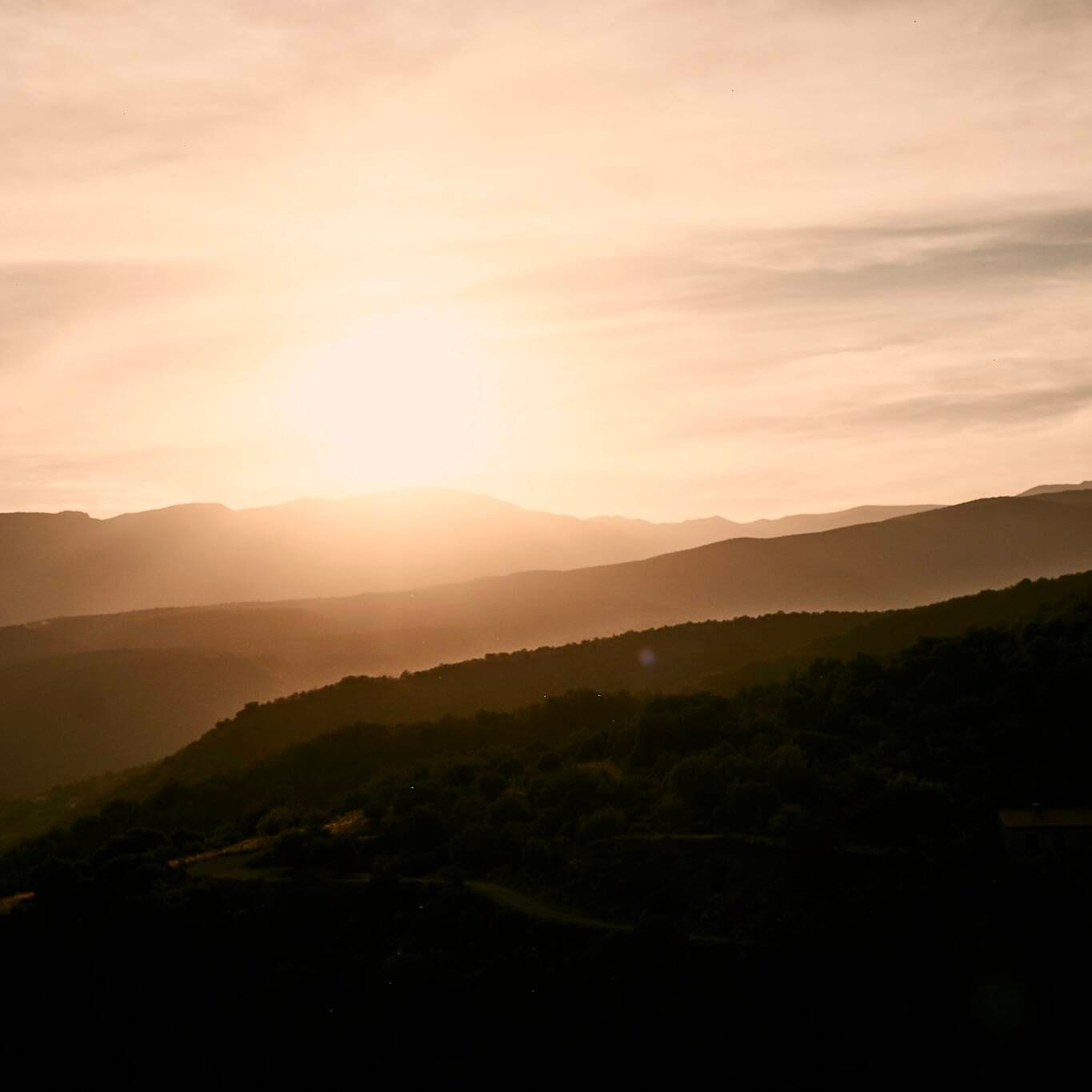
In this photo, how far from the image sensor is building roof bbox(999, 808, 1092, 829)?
82.4ft

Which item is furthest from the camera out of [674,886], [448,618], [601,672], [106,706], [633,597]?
[633,597]

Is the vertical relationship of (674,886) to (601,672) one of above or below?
below

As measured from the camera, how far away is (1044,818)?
83.6ft

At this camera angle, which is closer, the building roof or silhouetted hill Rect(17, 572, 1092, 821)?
the building roof

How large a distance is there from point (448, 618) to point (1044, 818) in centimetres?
8990

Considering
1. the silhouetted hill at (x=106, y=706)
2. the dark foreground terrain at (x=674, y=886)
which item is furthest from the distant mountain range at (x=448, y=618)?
the dark foreground terrain at (x=674, y=886)

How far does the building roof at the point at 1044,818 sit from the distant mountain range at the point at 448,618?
55.2m

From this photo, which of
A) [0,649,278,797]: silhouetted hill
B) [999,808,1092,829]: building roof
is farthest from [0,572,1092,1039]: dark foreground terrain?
[0,649,278,797]: silhouetted hill

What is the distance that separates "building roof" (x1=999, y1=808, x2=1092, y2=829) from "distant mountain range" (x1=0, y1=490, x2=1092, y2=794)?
2175 inches

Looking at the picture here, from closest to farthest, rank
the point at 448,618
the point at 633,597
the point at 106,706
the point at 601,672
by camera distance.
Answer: the point at 601,672
the point at 106,706
the point at 448,618
the point at 633,597

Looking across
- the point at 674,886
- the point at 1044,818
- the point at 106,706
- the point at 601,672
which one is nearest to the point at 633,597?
the point at 106,706

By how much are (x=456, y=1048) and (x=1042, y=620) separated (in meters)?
24.4

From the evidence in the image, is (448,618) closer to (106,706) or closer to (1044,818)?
(106,706)

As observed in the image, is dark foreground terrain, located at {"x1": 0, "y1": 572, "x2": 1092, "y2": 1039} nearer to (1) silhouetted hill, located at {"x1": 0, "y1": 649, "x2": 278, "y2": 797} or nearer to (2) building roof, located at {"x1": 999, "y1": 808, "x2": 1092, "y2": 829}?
(2) building roof, located at {"x1": 999, "y1": 808, "x2": 1092, "y2": 829}
